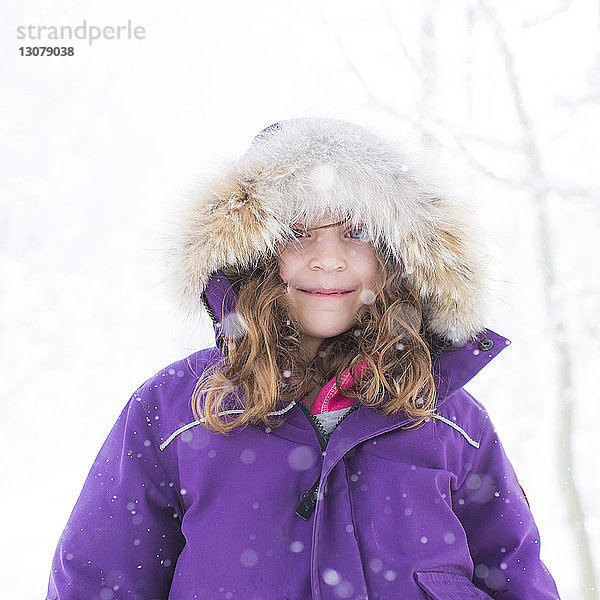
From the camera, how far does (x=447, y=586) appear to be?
1178mm

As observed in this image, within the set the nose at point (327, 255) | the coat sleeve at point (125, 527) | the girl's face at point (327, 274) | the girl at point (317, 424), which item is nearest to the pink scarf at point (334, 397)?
the girl at point (317, 424)

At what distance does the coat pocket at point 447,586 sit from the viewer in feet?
3.76

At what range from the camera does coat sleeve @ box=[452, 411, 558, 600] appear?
4.27ft

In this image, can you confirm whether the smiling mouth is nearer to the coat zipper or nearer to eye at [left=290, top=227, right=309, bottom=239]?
eye at [left=290, top=227, right=309, bottom=239]

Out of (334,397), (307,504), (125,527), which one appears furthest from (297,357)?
(125,527)

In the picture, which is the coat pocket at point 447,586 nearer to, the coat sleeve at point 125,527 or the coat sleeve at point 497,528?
the coat sleeve at point 497,528

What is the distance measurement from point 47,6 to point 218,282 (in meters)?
6.03

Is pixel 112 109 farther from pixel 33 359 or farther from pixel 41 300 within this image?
pixel 33 359

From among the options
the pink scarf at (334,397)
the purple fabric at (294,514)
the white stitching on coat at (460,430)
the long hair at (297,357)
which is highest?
the long hair at (297,357)

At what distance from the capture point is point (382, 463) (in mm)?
1252

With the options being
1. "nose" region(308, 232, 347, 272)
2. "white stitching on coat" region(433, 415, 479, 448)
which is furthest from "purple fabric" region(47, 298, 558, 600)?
"nose" region(308, 232, 347, 272)

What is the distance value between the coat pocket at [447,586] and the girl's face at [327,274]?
57cm

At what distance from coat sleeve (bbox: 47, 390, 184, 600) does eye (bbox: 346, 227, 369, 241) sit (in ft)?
2.05

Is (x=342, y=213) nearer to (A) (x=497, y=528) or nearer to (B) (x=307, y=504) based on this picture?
(B) (x=307, y=504)
